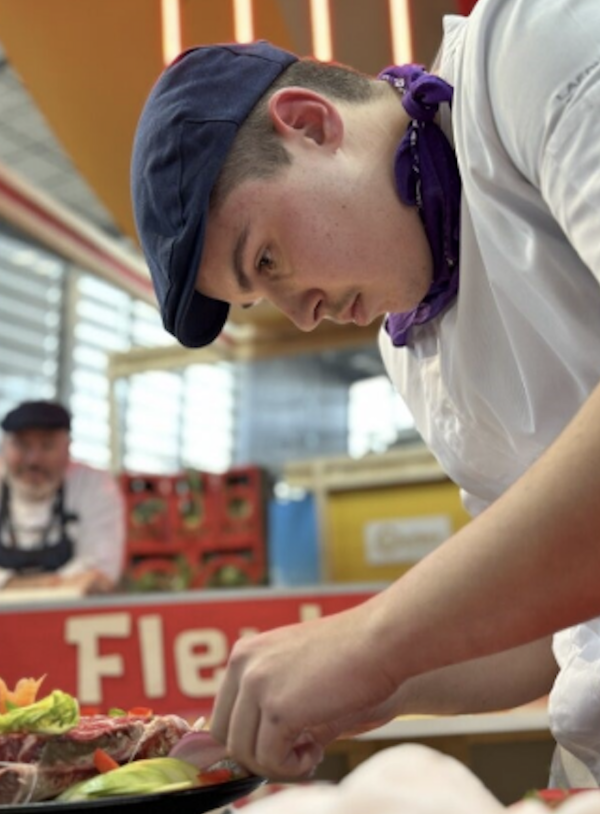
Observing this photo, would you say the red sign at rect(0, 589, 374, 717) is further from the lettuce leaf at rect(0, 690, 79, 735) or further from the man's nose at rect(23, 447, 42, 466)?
the man's nose at rect(23, 447, 42, 466)

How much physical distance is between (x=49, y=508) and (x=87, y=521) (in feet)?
0.51

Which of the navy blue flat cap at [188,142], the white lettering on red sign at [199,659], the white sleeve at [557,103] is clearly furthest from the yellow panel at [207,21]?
the white sleeve at [557,103]

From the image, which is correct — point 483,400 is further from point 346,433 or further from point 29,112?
point 346,433

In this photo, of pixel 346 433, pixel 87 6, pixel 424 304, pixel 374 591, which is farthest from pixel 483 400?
pixel 346 433

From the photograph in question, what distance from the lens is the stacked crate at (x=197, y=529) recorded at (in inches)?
160

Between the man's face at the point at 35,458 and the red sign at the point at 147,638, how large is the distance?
2145 millimetres

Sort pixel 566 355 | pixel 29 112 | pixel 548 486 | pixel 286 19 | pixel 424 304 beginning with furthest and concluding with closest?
pixel 29 112
pixel 286 19
pixel 424 304
pixel 566 355
pixel 548 486

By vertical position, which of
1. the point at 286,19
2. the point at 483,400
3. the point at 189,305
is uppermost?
the point at 286,19

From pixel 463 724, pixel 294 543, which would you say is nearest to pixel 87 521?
pixel 294 543

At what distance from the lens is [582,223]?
0.78 meters

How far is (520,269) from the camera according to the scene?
3.12 ft

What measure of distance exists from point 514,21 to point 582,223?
0.60ft

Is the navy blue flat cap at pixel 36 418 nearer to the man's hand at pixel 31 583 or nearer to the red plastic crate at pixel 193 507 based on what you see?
the red plastic crate at pixel 193 507

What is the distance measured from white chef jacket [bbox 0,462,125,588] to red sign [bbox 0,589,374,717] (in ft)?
6.80
